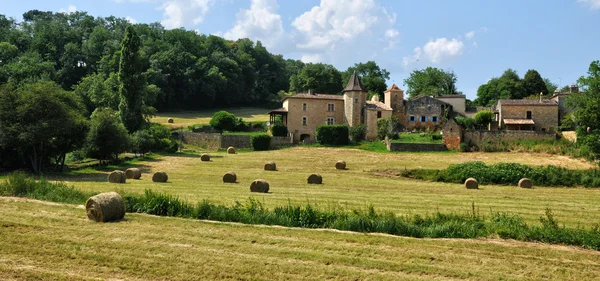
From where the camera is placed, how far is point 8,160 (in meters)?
33.8

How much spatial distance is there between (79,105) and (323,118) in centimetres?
3430

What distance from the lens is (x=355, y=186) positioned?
28359 millimetres

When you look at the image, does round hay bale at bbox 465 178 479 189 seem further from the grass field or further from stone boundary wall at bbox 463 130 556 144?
stone boundary wall at bbox 463 130 556 144

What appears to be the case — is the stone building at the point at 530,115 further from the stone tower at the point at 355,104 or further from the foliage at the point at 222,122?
the foliage at the point at 222,122

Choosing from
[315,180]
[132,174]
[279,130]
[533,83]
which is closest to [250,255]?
[315,180]

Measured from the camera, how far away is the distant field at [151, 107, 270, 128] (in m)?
76.5

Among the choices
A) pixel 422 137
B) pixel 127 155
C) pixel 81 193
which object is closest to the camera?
pixel 81 193

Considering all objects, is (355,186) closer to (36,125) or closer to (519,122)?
(36,125)

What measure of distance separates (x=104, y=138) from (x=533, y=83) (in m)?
80.4

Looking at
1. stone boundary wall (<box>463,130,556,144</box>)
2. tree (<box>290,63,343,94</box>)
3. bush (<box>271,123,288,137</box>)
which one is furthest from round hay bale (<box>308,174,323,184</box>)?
tree (<box>290,63,343,94</box>)

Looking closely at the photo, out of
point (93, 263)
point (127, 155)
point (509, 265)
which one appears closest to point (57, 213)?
point (93, 263)

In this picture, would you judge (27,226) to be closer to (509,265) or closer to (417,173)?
(509,265)

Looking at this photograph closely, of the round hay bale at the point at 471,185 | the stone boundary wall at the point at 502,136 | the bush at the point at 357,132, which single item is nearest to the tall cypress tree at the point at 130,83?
the bush at the point at 357,132

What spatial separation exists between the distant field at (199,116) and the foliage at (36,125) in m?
37.1
